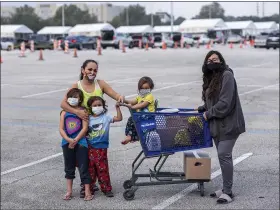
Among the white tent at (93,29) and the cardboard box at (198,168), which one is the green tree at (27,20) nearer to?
the white tent at (93,29)

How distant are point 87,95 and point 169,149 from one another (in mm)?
1108

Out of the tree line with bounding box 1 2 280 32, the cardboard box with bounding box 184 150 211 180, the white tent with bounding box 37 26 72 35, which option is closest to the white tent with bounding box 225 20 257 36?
the tree line with bounding box 1 2 280 32

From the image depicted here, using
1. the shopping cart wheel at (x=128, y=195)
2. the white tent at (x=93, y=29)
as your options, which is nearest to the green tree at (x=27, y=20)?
the white tent at (x=93, y=29)

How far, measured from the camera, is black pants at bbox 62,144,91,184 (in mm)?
6613

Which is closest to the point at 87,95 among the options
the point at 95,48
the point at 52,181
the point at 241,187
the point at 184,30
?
the point at 52,181

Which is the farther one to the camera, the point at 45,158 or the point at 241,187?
the point at 45,158

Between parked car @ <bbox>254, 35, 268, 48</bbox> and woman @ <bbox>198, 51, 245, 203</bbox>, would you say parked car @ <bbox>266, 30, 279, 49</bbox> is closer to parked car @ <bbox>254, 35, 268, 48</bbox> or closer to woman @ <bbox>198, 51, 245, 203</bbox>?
parked car @ <bbox>254, 35, 268, 48</bbox>

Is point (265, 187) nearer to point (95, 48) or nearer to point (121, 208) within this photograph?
point (121, 208)

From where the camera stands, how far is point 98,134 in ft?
21.7

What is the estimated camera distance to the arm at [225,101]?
6293mm

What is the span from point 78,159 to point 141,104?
954mm

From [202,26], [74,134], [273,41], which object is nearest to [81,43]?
[273,41]

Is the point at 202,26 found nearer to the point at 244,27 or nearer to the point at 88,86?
the point at 244,27

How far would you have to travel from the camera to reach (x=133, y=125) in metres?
6.69
